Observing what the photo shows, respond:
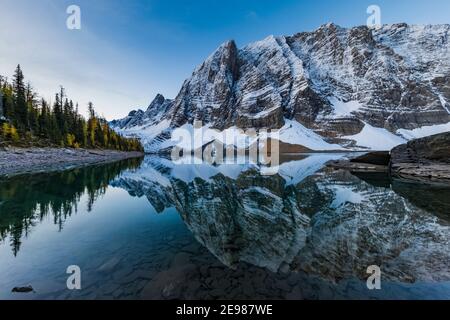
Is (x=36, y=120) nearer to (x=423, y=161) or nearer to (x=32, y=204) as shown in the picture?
(x=32, y=204)

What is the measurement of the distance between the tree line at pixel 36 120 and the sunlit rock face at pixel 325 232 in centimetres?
5976

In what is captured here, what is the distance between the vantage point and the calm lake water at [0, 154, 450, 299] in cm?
687

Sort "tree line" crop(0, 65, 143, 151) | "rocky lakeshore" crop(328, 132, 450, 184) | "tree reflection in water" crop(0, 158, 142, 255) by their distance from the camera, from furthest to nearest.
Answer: "tree line" crop(0, 65, 143, 151)
"rocky lakeshore" crop(328, 132, 450, 184)
"tree reflection in water" crop(0, 158, 142, 255)

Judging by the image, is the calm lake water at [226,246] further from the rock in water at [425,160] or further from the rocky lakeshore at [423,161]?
the rock in water at [425,160]

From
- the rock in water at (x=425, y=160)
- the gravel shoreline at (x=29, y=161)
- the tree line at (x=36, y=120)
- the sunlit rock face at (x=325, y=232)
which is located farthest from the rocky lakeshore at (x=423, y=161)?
the tree line at (x=36, y=120)

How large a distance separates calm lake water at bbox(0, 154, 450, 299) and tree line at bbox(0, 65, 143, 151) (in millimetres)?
53558

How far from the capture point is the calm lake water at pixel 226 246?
22.5 ft

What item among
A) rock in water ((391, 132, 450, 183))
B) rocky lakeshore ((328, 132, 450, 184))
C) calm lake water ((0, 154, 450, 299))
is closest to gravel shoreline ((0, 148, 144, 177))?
calm lake water ((0, 154, 450, 299))

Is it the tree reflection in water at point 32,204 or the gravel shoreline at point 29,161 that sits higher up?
the gravel shoreline at point 29,161

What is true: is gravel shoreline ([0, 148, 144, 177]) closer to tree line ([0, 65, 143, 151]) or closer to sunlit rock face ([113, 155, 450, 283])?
tree line ([0, 65, 143, 151])

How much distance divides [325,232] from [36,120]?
84.3 m

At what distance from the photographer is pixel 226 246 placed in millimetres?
10289

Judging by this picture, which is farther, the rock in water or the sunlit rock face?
the rock in water

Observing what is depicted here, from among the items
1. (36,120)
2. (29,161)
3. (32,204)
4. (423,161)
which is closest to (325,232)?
(32,204)
